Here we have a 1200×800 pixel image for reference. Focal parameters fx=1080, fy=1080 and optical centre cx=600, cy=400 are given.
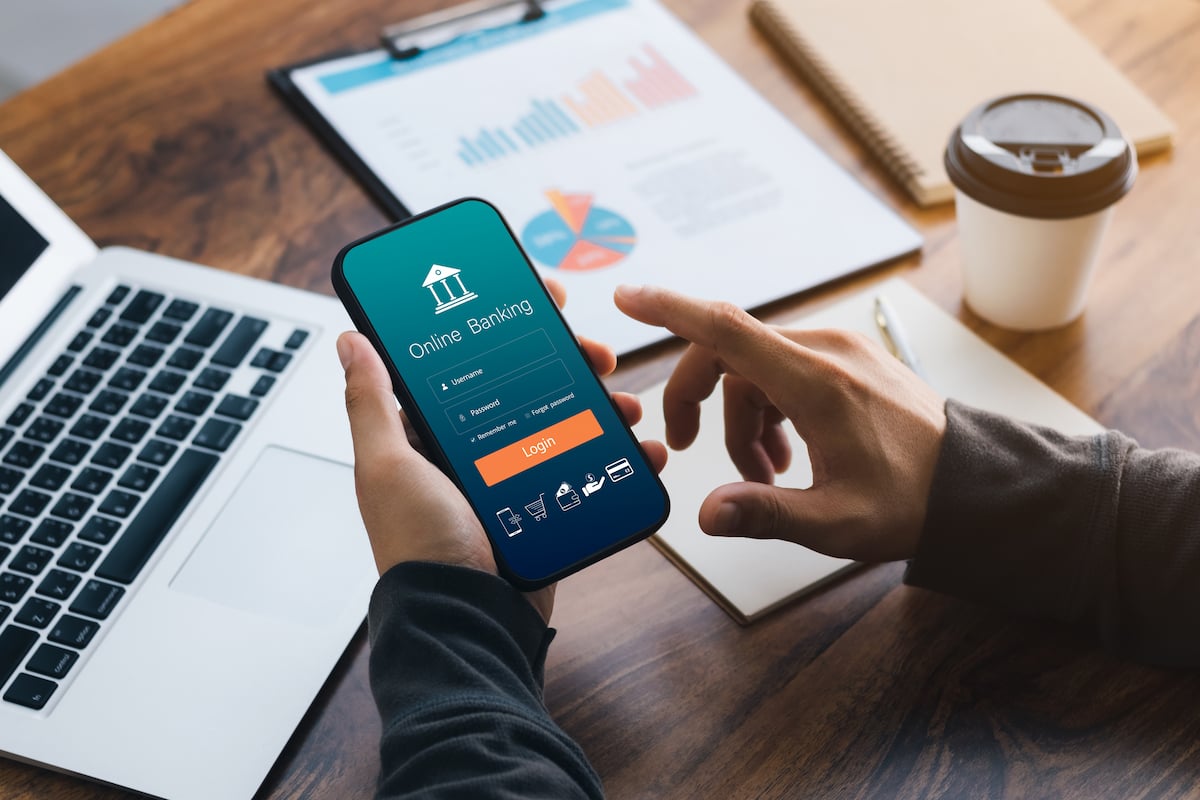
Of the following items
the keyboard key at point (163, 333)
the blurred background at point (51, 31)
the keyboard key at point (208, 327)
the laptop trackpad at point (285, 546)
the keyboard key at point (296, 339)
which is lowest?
the laptop trackpad at point (285, 546)

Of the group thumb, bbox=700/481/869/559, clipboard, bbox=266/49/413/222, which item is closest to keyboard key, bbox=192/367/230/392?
→ clipboard, bbox=266/49/413/222

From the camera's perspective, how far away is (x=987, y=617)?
2.06 ft

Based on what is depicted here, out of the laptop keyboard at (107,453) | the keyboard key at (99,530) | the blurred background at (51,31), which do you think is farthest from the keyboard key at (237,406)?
the blurred background at (51,31)

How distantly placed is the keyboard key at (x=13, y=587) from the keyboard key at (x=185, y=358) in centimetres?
17

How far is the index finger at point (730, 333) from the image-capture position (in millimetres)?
601

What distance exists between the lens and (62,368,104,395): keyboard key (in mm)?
721

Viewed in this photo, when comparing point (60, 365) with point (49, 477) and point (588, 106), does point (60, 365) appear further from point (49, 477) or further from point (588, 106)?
point (588, 106)

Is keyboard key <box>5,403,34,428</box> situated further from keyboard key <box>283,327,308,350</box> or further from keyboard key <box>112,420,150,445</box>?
keyboard key <box>283,327,308,350</box>

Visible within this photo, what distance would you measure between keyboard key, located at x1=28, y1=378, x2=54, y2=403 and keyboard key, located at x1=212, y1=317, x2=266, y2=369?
0.35 feet

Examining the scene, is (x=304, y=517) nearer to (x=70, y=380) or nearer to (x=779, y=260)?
(x=70, y=380)

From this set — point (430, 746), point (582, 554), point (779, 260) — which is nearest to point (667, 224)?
point (779, 260)

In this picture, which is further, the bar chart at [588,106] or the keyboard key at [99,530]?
the bar chart at [588,106]

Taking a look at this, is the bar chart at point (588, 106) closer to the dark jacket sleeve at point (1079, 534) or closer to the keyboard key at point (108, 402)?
the keyboard key at point (108, 402)

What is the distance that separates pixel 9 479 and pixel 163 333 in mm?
140
